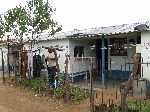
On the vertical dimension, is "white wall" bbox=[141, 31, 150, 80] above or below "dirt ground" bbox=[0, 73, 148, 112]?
above

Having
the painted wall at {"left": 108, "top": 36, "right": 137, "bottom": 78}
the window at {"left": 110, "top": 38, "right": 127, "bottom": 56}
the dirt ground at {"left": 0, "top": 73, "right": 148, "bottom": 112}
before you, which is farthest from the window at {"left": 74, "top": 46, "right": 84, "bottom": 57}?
the dirt ground at {"left": 0, "top": 73, "right": 148, "bottom": 112}

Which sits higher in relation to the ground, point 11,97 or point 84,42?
point 84,42

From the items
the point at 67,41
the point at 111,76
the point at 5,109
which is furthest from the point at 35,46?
the point at 5,109

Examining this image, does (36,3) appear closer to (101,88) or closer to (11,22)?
(11,22)

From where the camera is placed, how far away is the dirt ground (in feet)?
25.3

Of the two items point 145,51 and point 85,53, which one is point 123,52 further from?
point 145,51

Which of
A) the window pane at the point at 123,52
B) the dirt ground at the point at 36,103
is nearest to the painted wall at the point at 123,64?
the window pane at the point at 123,52

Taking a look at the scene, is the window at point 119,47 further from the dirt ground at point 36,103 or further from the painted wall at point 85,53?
the dirt ground at point 36,103

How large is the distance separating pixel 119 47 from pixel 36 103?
26.3 ft

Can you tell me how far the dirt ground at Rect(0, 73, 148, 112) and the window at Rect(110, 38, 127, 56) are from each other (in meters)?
4.55

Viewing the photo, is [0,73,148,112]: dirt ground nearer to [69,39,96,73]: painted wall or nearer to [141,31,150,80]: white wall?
[141,31,150,80]: white wall

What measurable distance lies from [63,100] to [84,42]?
22.9ft

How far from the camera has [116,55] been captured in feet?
46.7

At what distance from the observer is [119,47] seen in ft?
46.0
